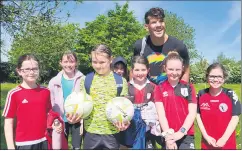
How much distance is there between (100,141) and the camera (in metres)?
4.97

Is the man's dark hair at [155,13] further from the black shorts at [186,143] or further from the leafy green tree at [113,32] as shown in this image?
the leafy green tree at [113,32]

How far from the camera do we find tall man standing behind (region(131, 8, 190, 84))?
549 centimetres

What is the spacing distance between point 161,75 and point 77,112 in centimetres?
158

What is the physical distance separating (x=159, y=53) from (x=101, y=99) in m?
1.26

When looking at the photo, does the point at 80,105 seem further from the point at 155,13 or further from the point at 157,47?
the point at 155,13

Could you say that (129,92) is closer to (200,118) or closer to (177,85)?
(177,85)

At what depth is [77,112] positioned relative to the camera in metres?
4.89

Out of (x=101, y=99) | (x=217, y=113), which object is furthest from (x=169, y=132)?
(x=101, y=99)

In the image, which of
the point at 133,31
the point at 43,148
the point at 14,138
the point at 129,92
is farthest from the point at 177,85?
the point at 133,31

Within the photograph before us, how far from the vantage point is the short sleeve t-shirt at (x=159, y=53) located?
553 cm

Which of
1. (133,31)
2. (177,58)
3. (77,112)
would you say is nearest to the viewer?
(77,112)

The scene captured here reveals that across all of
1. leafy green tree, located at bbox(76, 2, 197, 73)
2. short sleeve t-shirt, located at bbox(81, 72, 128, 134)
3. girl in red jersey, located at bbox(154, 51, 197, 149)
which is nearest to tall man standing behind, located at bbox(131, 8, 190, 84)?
girl in red jersey, located at bbox(154, 51, 197, 149)

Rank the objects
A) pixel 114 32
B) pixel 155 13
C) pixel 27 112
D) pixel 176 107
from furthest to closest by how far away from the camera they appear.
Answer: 1. pixel 114 32
2. pixel 155 13
3. pixel 176 107
4. pixel 27 112

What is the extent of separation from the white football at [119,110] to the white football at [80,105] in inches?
11.0
